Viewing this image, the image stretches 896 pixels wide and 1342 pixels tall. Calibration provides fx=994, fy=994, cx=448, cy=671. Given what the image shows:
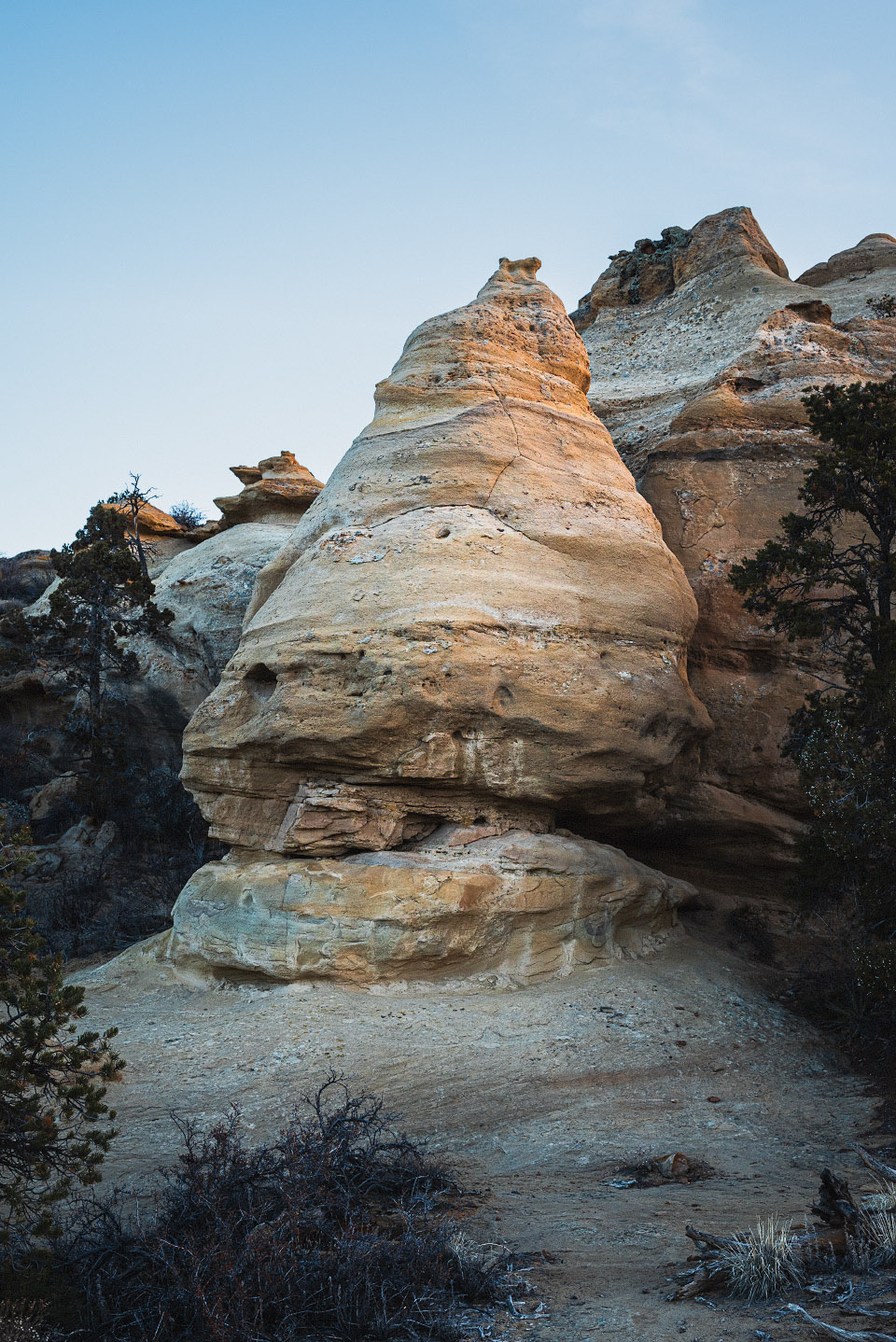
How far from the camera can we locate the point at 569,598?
11.2 metres

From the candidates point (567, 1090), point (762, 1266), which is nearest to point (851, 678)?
point (567, 1090)

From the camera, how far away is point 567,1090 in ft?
26.5

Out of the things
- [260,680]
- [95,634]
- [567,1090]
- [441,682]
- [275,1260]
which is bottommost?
[567,1090]

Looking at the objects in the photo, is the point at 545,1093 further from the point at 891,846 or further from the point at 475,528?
the point at 475,528

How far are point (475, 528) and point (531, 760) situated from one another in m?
2.80

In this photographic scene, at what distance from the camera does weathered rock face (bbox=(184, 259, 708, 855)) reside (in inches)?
405

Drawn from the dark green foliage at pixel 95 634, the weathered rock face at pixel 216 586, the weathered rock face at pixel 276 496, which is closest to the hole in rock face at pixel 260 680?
the weathered rock face at pixel 216 586

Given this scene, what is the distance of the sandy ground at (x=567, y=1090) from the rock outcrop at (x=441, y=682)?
31.8 inches

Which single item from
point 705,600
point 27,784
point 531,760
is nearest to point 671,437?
point 705,600

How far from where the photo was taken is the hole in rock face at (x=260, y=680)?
36.9ft

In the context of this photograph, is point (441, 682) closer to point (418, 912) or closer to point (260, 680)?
point (418, 912)

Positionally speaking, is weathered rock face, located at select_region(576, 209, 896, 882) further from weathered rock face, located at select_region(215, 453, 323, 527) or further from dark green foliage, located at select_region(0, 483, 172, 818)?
dark green foliage, located at select_region(0, 483, 172, 818)

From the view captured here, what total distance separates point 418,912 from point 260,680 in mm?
3383

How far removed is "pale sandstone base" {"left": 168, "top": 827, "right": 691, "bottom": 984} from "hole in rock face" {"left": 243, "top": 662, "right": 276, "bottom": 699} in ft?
5.94
